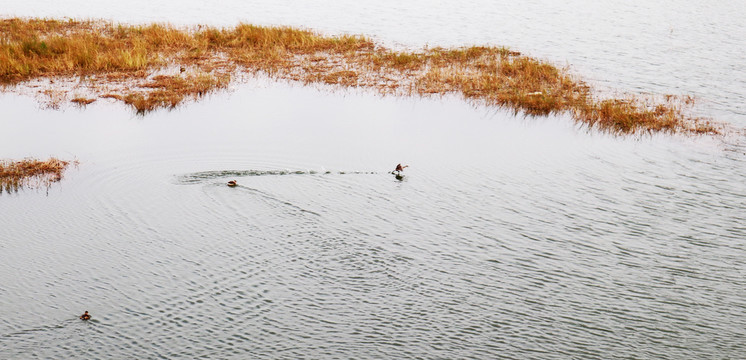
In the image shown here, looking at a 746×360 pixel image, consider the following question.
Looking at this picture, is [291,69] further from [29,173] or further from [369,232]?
[369,232]

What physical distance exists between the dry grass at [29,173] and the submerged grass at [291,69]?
23.9 ft

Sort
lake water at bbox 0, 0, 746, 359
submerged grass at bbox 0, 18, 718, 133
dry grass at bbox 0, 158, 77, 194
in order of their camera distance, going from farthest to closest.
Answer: submerged grass at bbox 0, 18, 718, 133
dry grass at bbox 0, 158, 77, 194
lake water at bbox 0, 0, 746, 359

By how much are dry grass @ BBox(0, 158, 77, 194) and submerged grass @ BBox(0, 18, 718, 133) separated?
7.27 meters

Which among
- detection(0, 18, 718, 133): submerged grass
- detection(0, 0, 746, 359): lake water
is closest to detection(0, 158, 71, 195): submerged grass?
detection(0, 0, 746, 359): lake water

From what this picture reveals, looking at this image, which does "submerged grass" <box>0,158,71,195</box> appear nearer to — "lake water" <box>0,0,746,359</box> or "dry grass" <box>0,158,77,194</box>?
"dry grass" <box>0,158,77,194</box>

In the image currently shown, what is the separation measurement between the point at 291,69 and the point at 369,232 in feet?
65.0

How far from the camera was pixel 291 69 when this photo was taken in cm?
3938

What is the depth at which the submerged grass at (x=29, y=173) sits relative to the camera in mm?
24141

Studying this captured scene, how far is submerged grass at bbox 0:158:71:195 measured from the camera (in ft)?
79.2

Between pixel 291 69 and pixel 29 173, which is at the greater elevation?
pixel 291 69

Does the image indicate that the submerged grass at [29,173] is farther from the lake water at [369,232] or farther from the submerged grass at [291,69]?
the submerged grass at [291,69]

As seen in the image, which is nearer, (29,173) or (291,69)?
(29,173)

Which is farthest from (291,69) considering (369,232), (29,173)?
(369,232)

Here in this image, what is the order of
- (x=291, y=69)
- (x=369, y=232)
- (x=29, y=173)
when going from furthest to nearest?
(x=291, y=69), (x=29, y=173), (x=369, y=232)
